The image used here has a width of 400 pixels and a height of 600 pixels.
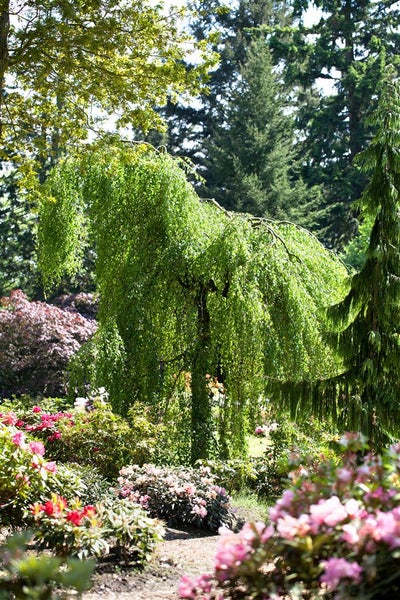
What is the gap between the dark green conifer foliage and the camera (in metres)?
5.20

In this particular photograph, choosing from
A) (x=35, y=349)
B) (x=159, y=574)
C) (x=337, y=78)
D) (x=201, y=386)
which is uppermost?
(x=337, y=78)

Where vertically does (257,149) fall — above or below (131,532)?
above

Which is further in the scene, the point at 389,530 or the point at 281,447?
the point at 281,447

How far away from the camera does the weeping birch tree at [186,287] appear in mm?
6488

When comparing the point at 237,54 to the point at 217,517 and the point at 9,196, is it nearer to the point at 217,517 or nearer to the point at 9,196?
the point at 9,196

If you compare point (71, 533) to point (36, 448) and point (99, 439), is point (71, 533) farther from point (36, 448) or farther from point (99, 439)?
point (99, 439)

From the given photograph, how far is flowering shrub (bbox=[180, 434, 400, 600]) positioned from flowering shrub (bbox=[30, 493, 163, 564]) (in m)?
1.78

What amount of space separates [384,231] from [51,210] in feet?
12.0

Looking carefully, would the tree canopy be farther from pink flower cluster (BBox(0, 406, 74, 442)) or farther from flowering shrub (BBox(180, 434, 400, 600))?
flowering shrub (BBox(180, 434, 400, 600))

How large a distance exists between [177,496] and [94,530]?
1.69 metres

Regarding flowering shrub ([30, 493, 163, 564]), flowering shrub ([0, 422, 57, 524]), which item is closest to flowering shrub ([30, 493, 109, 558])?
flowering shrub ([30, 493, 163, 564])

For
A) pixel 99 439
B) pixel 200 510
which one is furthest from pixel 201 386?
pixel 200 510

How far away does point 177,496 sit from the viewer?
222 inches

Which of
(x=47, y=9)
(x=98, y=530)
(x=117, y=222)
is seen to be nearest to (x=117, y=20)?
(x=47, y=9)
